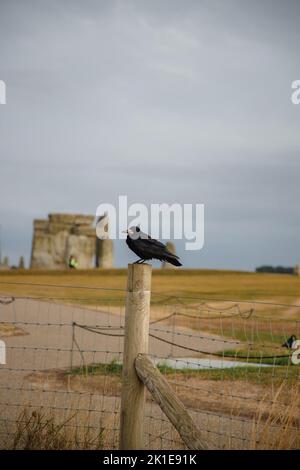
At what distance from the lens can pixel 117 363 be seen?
11492 mm

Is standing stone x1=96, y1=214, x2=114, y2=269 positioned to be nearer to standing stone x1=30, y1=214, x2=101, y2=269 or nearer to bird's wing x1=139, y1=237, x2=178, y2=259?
standing stone x1=30, y1=214, x2=101, y2=269

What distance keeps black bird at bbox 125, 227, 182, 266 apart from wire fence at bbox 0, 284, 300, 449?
2.51 feet

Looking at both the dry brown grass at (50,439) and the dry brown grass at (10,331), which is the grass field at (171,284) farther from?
the dry brown grass at (50,439)

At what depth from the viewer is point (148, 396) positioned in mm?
9078

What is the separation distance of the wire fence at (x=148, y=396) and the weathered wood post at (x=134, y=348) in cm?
69

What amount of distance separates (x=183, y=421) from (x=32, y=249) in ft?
136

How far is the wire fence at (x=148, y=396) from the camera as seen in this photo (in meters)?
5.60

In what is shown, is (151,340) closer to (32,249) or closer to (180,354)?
(180,354)

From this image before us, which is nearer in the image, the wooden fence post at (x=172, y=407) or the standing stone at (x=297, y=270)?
the wooden fence post at (x=172, y=407)

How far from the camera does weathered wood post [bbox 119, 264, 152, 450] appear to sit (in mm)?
4691

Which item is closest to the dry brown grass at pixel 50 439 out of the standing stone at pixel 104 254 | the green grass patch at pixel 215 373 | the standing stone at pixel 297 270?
the green grass patch at pixel 215 373

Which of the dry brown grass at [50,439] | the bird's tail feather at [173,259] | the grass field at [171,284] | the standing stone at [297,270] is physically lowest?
the dry brown grass at [50,439]

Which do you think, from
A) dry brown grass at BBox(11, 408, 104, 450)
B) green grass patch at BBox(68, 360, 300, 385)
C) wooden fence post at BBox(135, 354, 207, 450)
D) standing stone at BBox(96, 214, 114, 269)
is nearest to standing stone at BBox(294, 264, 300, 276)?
standing stone at BBox(96, 214, 114, 269)

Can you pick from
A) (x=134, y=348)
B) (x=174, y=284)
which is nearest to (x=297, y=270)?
(x=174, y=284)
